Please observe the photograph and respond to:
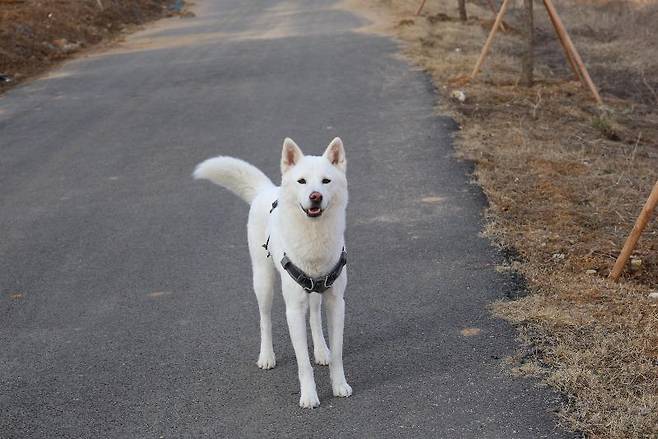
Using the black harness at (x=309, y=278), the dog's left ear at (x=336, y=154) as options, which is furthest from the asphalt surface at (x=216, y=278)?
the dog's left ear at (x=336, y=154)

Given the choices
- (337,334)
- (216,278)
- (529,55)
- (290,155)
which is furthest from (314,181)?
(529,55)

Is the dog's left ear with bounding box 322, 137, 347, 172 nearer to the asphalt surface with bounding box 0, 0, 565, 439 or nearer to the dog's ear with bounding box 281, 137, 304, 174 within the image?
the dog's ear with bounding box 281, 137, 304, 174

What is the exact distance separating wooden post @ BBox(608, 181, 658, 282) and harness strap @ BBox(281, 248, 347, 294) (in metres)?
2.42

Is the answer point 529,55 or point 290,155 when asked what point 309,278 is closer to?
point 290,155

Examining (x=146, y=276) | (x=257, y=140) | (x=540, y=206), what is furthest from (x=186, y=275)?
(x=257, y=140)

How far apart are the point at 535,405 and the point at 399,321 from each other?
4.82ft

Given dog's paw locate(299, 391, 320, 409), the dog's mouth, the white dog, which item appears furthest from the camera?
dog's paw locate(299, 391, 320, 409)

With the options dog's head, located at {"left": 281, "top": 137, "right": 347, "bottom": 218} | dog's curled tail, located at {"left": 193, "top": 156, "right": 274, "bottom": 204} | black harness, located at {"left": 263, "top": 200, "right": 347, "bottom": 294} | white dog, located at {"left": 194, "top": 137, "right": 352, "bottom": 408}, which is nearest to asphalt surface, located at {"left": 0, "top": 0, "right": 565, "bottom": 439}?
white dog, located at {"left": 194, "top": 137, "right": 352, "bottom": 408}

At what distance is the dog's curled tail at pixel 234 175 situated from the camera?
17.5 ft

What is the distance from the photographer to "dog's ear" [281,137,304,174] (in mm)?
4652

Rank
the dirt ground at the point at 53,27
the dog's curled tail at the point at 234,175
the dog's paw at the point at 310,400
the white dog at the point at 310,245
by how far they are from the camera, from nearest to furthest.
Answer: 1. the white dog at the point at 310,245
2. the dog's paw at the point at 310,400
3. the dog's curled tail at the point at 234,175
4. the dirt ground at the point at 53,27

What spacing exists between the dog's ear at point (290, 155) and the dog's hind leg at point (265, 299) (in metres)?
0.70

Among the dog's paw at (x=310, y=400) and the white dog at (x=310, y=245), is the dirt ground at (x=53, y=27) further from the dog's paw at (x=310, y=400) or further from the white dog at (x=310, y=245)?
the dog's paw at (x=310, y=400)

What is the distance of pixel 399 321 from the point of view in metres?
5.72
